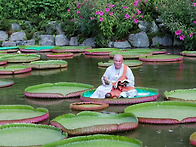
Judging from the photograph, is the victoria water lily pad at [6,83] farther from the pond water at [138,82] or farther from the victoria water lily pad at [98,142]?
the victoria water lily pad at [98,142]

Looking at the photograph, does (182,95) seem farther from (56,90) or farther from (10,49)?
(10,49)

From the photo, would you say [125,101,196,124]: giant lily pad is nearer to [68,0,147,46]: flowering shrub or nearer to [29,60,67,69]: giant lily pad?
[29,60,67,69]: giant lily pad

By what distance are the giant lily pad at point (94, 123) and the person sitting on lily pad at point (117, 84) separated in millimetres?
1479

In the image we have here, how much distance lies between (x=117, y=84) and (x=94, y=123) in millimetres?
1922

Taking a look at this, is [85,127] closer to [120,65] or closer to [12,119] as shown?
[12,119]

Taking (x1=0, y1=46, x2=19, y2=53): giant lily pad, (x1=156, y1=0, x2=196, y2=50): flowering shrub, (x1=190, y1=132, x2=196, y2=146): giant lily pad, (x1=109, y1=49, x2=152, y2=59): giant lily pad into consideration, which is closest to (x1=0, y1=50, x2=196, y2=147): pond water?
(x1=190, y1=132, x2=196, y2=146): giant lily pad

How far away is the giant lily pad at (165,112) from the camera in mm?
6344

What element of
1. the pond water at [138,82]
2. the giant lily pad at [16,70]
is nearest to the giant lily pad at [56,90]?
the pond water at [138,82]

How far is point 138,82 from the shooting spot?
993 cm

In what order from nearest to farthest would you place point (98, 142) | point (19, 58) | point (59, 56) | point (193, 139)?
point (98, 142), point (193, 139), point (19, 58), point (59, 56)

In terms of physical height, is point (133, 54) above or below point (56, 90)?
above

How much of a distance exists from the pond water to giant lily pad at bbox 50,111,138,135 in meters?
0.13

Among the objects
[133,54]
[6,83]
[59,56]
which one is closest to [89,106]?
[6,83]

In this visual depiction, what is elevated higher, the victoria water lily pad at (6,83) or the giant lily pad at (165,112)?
the giant lily pad at (165,112)
